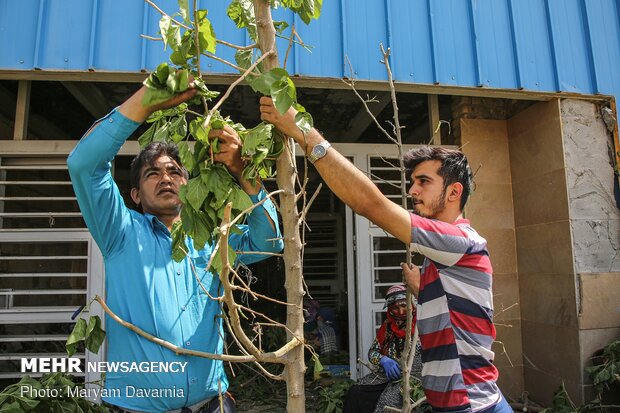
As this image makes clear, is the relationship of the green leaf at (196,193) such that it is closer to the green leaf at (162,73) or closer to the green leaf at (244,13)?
the green leaf at (162,73)

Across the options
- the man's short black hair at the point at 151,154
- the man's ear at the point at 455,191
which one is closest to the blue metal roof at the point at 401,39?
the man's short black hair at the point at 151,154

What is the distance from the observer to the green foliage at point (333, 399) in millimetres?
3904

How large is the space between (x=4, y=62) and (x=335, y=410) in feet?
12.7

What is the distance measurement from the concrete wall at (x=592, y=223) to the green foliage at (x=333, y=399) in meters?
2.01

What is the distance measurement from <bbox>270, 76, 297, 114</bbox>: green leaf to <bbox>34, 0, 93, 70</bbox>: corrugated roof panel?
2512 mm

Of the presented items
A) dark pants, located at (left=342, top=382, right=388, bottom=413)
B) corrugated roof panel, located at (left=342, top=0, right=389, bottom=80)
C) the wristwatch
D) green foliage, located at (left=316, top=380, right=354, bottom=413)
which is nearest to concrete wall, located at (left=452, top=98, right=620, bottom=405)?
dark pants, located at (left=342, top=382, right=388, bottom=413)

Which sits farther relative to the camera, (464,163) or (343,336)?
(343,336)

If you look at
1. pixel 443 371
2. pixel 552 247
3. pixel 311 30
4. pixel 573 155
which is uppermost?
pixel 311 30

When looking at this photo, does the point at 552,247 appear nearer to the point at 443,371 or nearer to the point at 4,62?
the point at 443,371

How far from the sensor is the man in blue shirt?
1533 mm

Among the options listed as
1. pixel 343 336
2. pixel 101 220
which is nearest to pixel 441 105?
pixel 101 220

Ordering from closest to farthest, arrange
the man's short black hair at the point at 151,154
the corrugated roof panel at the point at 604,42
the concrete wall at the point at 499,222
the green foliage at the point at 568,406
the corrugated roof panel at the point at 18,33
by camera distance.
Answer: the man's short black hair at the point at 151,154 < the corrugated roof panel at the point at 18,33 < the green foliage at the point at 568,406 < the corrugated roof panel at the point at 604,42 < the concrete wall at the point at 499,222

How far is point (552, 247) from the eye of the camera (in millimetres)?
3750

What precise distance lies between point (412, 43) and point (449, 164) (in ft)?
6.78
